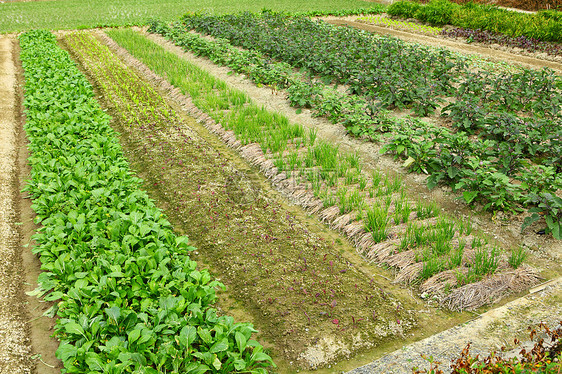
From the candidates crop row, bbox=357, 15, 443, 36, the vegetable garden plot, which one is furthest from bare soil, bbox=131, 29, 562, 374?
crop row, bbox=357, 15, 443, 36

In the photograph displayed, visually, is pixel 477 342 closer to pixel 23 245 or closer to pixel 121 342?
pixel 121 342

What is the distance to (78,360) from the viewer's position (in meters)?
3.02

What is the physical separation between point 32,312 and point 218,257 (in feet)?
5.76

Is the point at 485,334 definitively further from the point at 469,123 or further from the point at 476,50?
the point at 476,50

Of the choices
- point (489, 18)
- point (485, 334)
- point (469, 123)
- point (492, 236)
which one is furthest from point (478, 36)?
point (485, 334)

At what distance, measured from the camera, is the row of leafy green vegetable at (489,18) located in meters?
13.6

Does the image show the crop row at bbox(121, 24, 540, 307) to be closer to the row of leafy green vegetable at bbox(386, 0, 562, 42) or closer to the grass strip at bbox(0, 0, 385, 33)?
the row of leafy green vegetable at bbox(386, 0, 562, 42)

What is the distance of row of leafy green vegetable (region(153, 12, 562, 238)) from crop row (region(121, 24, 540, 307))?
0.60m

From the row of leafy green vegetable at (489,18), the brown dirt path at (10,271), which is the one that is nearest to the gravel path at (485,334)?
the brown dirt path at (10,271)

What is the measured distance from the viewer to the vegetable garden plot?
357 centimetres

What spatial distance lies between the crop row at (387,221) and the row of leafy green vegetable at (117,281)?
178 cm

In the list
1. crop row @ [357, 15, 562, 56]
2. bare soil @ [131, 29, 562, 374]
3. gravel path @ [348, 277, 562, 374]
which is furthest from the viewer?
crop row @ [357, 15, 562, 56]

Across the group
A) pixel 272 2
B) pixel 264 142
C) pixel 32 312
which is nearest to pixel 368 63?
pixel 264 142

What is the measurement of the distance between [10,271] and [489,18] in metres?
16.7
